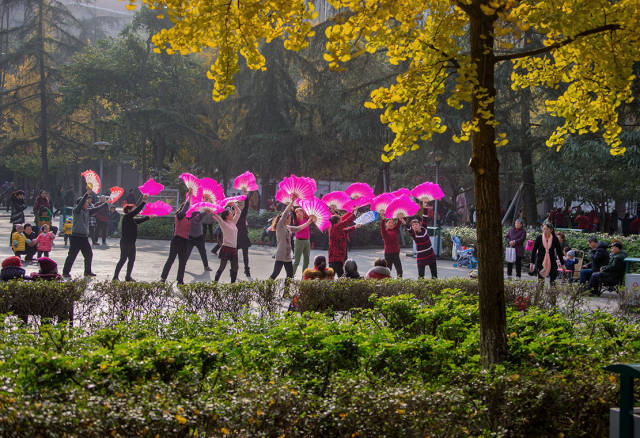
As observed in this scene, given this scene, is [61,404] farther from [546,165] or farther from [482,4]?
[546,165]

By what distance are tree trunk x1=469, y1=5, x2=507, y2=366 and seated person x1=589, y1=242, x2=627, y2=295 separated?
962 centimetres

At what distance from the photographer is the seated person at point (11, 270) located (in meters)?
9.25

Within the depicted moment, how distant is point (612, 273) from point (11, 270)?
11.6 m

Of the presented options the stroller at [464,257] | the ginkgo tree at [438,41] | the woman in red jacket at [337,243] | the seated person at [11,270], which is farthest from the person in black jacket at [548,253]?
the seated person at [11,270]

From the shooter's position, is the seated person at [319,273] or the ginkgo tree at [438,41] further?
the seated person at [319,273]

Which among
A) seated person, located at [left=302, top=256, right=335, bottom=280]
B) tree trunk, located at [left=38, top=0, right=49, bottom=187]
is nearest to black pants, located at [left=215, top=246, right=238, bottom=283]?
seated person, located at [left=302, top=256, right=335, bottom=280]

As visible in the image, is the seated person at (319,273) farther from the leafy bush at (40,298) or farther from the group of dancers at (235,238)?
the leafy bush at (40,298)

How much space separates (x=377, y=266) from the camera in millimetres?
11266

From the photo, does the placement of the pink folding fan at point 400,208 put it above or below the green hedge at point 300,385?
above

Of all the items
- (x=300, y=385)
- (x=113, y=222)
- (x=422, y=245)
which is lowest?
(x=300, y=385)

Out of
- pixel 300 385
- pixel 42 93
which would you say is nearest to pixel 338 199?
pixel 300 385

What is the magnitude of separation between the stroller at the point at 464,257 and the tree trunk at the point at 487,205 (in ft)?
46.5

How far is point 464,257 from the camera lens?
2008 centimetres

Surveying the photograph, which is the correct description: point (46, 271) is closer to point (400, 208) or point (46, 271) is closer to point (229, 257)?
point (229, 257)
